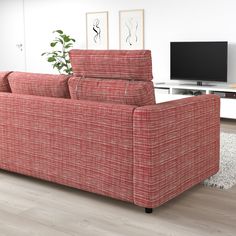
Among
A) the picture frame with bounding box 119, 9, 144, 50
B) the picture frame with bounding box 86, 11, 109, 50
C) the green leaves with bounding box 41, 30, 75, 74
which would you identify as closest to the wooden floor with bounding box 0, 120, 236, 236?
the picture frame with bounding box 119, 9, 144, 50

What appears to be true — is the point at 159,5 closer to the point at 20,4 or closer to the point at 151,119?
the point at 20,4

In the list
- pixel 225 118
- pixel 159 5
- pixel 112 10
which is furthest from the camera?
pixel 112 10

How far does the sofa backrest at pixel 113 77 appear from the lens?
299 centimetres

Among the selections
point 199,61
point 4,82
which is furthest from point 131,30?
point 4,82

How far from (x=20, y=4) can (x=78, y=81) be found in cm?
613

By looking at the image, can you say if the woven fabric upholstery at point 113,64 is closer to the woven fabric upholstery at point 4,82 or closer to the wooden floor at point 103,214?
the woven fabric upholstery at point 4,82

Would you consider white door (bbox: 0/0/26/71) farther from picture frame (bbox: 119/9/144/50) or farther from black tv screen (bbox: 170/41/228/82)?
black tv screen (bbox: 170/41/228/82)

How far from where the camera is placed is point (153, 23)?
7234mm

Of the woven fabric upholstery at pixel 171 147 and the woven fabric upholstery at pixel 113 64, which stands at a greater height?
the woven fabric upholstery at pixel 113 64

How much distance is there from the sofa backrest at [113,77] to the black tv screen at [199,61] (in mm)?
3589

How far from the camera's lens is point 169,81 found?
7.29 m

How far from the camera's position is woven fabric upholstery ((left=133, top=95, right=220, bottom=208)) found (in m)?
2.85

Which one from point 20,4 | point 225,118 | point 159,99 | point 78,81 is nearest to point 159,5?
point 159,99

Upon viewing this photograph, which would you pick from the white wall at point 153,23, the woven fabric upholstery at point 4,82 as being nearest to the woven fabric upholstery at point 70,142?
the woven fabric upholstery at point 4,82
